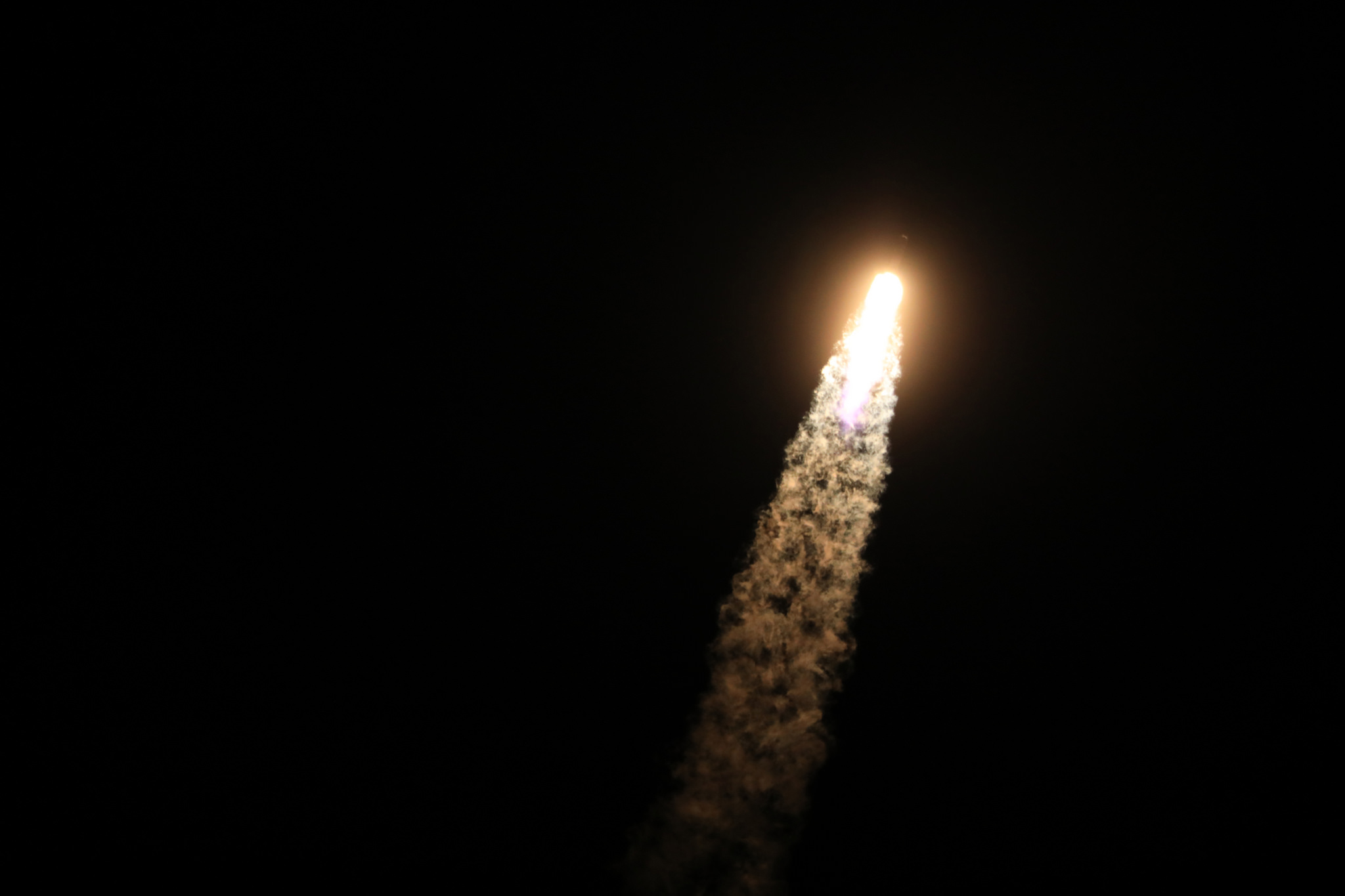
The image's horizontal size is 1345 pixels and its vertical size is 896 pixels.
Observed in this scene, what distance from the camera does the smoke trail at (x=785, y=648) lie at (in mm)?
13508

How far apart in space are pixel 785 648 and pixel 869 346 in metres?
6.47

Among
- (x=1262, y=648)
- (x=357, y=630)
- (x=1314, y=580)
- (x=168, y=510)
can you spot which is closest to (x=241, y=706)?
(x=357, y=630)

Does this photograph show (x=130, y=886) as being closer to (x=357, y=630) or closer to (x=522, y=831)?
(x=357, y=630)

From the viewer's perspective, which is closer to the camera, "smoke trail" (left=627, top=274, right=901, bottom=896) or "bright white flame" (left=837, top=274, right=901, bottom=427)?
"smoke trail" (left=627, top=274, right=901, bottom=896)

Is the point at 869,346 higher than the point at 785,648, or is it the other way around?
the point at 869,346

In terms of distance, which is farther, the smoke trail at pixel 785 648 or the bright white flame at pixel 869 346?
the bright white flame at pixel 869 346

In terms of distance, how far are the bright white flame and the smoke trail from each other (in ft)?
0.07

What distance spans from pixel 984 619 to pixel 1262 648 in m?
5.33

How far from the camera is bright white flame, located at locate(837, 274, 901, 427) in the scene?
54.4 feet

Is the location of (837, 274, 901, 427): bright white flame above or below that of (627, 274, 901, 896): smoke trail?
above

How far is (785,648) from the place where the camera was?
48.9ft

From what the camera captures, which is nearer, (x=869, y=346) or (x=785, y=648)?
(x=785, y=648)

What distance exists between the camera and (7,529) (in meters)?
14.0

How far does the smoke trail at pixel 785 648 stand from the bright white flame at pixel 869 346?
22mm
